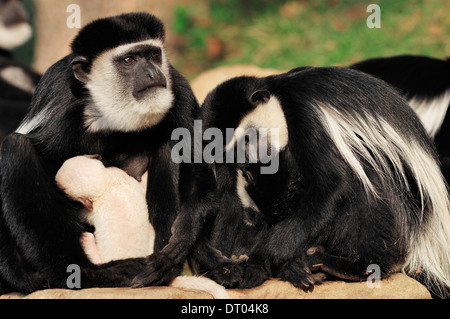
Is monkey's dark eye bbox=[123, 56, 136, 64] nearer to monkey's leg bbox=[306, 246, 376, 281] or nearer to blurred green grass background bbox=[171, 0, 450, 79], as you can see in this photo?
monkey's leg bbox=[306, 246, 376, 281]

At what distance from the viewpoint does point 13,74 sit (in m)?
6.67

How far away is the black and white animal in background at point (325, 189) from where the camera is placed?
2.84 metres

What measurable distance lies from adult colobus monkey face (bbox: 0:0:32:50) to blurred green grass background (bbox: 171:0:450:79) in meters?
1.83

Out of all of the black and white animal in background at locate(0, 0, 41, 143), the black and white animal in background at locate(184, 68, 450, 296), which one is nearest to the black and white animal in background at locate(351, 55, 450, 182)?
the black and white animal in background at locate(184, 68, 450, 296)

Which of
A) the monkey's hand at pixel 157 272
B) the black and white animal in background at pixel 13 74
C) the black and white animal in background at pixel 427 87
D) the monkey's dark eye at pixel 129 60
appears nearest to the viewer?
the monkey's hand at pixel 157 272

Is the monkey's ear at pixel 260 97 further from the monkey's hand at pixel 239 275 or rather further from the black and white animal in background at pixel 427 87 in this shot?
the black and white animal in background at pixel 427 87

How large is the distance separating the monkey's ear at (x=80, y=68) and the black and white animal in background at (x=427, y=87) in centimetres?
229

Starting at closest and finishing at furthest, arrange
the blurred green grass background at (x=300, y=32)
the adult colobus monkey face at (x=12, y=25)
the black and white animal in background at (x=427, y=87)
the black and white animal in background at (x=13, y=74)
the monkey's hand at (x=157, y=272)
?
the monkey's hand at (x=157, y=272)
the black and white animal in background at (x=427, y=87)
the black and white animal in background at (x=13, y=74)
the blurred green grass background at (x=300, y=32)
the adult colobus monkey face at (x=12, y=25)

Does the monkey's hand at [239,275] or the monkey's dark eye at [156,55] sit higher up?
the monkey's dark eye at [156,55]

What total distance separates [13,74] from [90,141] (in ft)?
13.5

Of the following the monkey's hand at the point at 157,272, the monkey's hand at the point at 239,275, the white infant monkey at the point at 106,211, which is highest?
the white infant monkey at the point at 106,211

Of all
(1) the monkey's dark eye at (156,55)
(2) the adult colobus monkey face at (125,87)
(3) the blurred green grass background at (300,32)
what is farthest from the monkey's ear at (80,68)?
(3) the blurred green grass background at (300,32)

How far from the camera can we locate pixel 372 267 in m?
2.87

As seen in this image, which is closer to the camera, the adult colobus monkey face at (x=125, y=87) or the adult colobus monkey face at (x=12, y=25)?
the adult colobus monkey face at (x=125, y=87)
